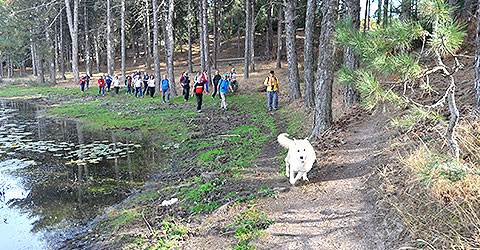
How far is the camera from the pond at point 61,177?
7.25 m

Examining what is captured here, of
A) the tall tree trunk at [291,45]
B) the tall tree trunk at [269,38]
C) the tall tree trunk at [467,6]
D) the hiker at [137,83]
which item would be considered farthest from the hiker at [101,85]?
the tall tree trunk at [467,6]

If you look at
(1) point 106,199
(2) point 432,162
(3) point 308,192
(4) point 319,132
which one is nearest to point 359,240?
(2) point 432,162

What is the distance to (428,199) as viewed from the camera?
14.2 feet

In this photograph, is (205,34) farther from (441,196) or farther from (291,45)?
(441,196)

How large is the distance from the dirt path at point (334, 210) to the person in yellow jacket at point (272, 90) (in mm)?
8634

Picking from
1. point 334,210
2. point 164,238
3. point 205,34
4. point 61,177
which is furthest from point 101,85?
point 334,210

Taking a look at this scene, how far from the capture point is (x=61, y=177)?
32.6 feet

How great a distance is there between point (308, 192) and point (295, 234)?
1401 mm

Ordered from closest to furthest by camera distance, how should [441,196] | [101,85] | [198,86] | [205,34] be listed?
1. [441,196]
2. [198,86]
3. [205,34]
4. [101,85]

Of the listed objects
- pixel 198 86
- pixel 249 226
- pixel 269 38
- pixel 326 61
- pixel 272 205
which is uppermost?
pixel 269 38

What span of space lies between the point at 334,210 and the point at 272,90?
37.4 feet

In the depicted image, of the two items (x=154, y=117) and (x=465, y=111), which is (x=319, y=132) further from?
(x=154, y=117)

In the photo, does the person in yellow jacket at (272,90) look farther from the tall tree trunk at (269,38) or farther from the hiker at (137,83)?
the tall tree trunk at (269,38)

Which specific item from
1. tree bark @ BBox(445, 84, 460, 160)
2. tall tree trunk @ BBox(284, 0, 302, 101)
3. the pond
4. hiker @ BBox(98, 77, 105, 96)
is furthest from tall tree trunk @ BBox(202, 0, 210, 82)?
tree bark @ BBox(445, 84, 460, 160)
